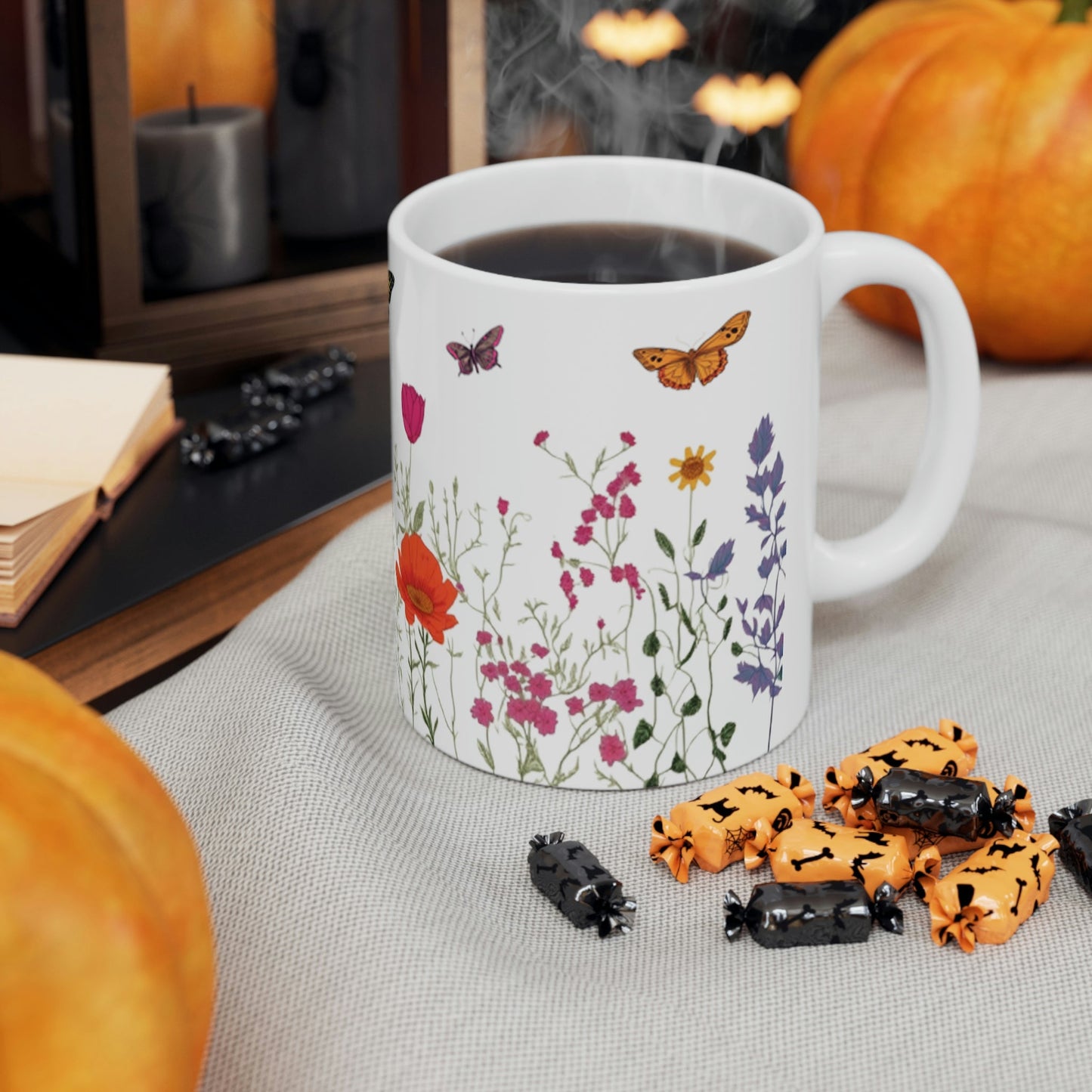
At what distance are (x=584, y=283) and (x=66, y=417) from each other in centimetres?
30

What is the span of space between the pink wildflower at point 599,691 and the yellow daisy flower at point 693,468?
0.07 m

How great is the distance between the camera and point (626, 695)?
0.48 m

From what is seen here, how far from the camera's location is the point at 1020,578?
2.12 feet

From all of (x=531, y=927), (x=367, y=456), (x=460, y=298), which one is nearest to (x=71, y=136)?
(x=367, y=456)

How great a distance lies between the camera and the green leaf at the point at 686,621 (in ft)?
1.56

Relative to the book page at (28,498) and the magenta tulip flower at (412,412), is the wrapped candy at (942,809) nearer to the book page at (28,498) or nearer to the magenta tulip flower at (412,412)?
the magenta tulip flower at (412,412)

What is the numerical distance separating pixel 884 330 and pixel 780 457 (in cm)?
49

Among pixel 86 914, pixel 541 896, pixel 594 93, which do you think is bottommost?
pixel 541 896

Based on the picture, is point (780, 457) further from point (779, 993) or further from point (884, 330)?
point (884, 330)

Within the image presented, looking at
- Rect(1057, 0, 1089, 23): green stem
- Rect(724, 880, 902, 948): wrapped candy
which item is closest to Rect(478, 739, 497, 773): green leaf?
Rect(724, 880, 902, 948): wrapped candy

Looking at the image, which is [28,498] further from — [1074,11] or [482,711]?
[1074,11]

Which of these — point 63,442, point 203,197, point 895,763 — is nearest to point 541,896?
point 895,763

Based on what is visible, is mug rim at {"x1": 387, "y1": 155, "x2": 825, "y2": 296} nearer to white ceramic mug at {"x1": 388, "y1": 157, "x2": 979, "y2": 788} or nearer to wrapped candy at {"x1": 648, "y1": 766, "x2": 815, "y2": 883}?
white ceramic mug at {"x1": 388, "y1": 157, "x2": 979, "y2": 788}

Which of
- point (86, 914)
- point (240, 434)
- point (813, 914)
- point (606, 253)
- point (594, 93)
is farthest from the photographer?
point (594, 93)
